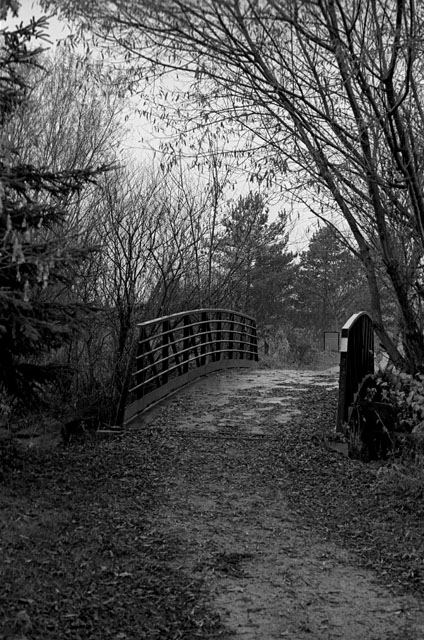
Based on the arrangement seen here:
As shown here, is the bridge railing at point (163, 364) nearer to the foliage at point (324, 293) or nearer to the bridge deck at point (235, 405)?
the bridge deck at point (235, 405)

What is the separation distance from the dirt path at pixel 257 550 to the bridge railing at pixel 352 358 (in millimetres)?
971

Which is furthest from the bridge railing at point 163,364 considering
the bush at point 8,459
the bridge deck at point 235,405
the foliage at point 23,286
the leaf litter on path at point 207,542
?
the foliage at point 23,286

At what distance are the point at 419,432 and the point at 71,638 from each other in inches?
176

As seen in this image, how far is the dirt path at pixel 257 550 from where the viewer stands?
14.4ft

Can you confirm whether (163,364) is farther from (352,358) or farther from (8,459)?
(8,459)

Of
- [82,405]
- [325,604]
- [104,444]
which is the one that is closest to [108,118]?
[82,405]

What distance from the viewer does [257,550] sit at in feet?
18.6

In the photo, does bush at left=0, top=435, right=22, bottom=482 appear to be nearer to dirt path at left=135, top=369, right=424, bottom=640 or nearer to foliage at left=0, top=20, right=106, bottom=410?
foliage at left=0, top=20, right=106, bottom=410

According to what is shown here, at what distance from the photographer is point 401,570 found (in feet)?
17.4

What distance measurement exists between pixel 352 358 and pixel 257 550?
454 cm

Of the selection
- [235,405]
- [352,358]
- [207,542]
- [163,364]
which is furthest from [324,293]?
[207,542]

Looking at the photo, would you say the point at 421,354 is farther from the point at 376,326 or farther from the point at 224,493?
the point at 224,493

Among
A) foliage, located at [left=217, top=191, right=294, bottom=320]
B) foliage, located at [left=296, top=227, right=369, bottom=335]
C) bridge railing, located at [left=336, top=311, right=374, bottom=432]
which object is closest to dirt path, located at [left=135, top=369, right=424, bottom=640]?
bridge railing, located at [left=336, top=311, right=374, bottom=432]

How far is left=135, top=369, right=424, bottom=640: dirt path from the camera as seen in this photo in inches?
173
